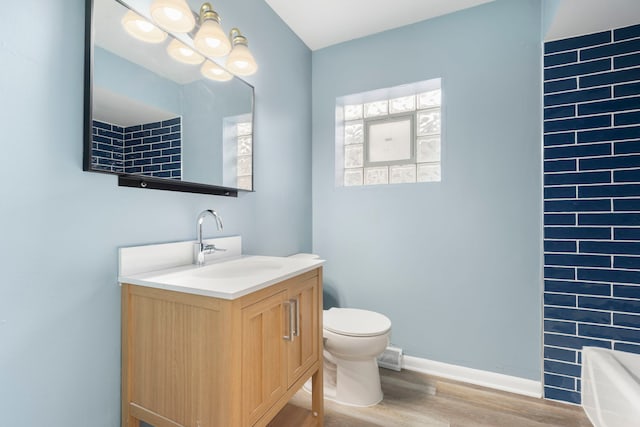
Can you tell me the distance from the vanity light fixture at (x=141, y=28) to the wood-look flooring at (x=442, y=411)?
1.90 meters

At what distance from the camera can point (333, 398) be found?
5.78 feet

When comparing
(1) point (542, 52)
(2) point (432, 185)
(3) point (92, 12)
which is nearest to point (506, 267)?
(2) point (432, 185)

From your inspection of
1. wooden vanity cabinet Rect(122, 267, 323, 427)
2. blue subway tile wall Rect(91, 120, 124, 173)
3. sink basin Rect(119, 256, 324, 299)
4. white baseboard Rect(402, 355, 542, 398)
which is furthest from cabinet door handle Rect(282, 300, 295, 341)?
white baseboard Rect(402, 355, 542, 398)

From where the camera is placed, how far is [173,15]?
1222 millimetres

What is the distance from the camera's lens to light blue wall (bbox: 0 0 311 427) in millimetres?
859

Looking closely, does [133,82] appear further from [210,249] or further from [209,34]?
[210,249]

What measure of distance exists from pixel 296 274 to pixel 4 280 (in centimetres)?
90

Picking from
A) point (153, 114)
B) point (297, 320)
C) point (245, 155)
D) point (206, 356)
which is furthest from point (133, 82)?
point (297, 320)

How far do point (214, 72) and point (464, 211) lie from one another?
5.77 ft

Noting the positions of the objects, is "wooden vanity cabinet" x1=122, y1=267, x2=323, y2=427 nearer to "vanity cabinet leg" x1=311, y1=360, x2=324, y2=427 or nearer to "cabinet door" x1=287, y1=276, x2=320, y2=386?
"cabinet door" x1=287, y1=276, x2=320, y2=386

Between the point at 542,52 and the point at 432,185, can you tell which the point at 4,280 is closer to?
the point at 432,185

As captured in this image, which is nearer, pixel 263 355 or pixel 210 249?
pixel 263 355

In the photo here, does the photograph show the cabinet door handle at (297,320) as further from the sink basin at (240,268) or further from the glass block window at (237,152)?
the glass block window at (237,152)

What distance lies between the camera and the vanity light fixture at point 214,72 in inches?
58.6
